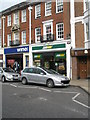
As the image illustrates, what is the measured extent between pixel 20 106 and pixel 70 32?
14560 mm

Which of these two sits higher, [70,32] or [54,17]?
[54,17]

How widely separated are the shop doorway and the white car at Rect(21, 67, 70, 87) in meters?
10.4

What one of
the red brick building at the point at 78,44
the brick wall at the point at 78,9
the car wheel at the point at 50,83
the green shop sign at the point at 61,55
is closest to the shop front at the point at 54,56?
the green shop sign at the point at 61,55

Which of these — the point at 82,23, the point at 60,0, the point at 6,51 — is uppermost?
the point at 60,0

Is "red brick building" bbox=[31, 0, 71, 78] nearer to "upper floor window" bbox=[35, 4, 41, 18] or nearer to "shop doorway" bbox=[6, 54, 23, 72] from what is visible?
"upper floor window" bbox=[35, 4, 41, 18]

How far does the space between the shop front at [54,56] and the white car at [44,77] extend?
5.98 m

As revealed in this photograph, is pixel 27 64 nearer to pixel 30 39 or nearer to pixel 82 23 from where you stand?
pixel 30 39

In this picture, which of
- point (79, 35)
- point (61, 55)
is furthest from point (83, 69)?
point (79, 35)

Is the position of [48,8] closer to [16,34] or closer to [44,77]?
[16,34]

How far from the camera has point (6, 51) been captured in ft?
95.5

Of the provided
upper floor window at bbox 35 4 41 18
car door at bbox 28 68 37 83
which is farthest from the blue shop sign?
car door at bbox 28 68 37 83

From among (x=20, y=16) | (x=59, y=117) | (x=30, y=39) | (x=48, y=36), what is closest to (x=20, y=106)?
(x=59, y=117)

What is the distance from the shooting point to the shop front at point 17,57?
26.0 m

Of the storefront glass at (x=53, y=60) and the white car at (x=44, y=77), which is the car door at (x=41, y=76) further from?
the storefront glass at (x=53, y=60)
